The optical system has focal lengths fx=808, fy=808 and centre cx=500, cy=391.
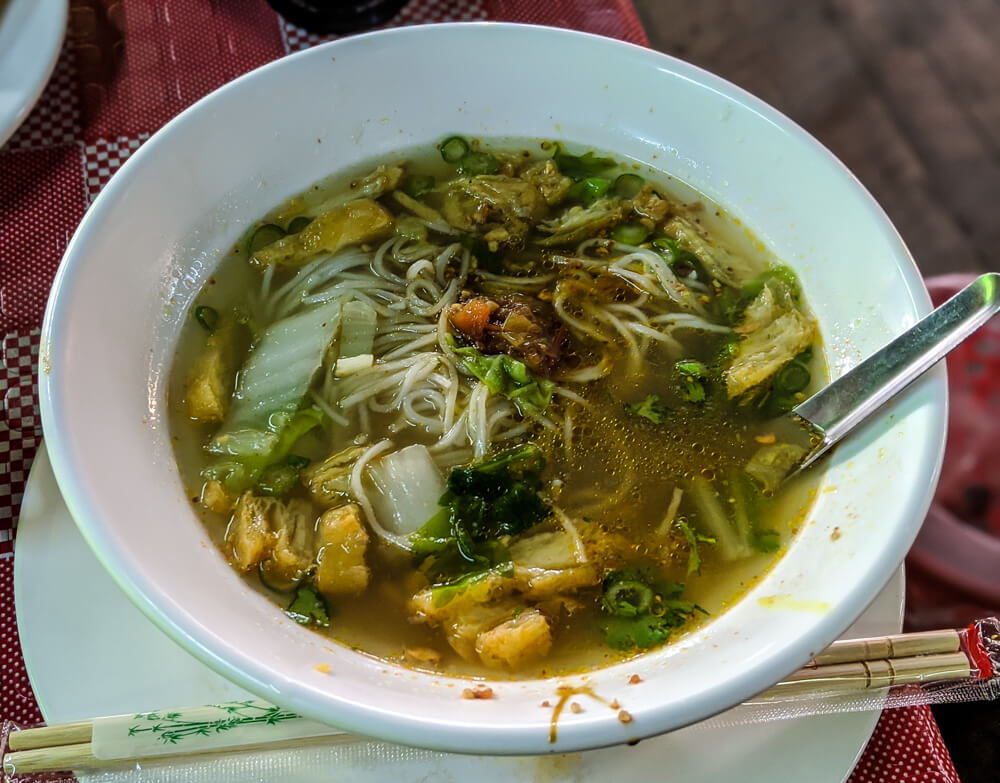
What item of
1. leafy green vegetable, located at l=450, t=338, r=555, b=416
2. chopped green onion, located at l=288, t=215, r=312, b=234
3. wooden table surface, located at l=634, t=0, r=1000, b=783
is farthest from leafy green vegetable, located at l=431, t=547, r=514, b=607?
wooden table surface, located at l=634, t=0, r=1000, b=783

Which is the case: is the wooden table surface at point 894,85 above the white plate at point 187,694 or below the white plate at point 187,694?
above

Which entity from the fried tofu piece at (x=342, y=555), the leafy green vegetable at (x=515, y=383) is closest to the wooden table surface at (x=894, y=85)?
the leafy green vegetable at (x=515, y=383)

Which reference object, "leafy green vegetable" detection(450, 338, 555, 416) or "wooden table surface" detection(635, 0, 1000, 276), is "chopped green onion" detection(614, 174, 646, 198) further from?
"wooden table surface" detection(635, 0, 1000, 276)

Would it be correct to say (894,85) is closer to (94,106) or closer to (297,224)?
(297,224)

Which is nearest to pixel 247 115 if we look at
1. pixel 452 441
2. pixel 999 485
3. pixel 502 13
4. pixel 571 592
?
pixel 452 441

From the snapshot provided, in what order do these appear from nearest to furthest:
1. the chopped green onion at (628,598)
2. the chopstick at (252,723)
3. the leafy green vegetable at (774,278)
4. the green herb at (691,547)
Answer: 1. the chopstick at (252,723)
2. the chopped green onion at (628,598)
3. the green herb at (691,547)
4. the leafy green vegetable at (774,278)

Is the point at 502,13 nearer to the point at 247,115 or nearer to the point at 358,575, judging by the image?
the point at 247,115

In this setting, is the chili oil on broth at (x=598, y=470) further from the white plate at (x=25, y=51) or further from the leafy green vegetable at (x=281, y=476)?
the white plate at (x=25, y=51)
